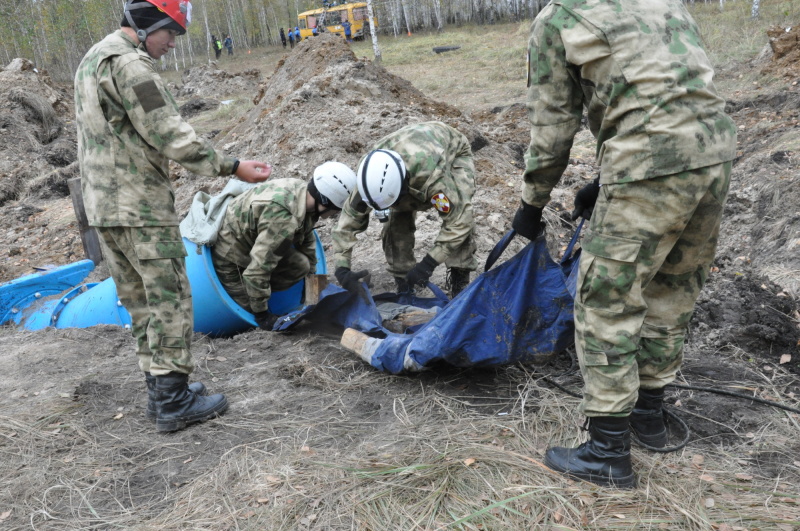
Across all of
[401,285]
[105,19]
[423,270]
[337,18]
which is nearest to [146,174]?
[423,270]

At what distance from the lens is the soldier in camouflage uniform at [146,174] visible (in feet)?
9.16

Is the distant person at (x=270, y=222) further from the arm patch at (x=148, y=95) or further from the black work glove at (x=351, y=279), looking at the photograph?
the arm patch at (x=148, y=95)

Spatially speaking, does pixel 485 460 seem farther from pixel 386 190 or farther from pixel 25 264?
pixel 25 264

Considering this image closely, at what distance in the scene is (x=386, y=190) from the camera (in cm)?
384

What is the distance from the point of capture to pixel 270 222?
4059 mm

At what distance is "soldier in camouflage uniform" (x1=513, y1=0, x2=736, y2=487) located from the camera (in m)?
2.03

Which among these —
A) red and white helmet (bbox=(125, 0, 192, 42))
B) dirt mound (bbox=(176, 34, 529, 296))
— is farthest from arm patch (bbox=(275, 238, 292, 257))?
red and white helmet (bbox=(125, 0, 192, 42))

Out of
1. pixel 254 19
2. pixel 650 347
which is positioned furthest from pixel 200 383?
pixel 254 19

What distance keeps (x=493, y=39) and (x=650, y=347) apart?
25865mm

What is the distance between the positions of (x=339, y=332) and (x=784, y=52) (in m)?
10.2

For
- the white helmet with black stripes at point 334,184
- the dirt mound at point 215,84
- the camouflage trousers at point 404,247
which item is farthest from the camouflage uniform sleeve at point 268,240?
the dirt mound at point 215,84

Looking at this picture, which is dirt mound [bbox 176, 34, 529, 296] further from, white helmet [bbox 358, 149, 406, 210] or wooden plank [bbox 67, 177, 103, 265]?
white helmet [bbox 358, 149, 406, 210]

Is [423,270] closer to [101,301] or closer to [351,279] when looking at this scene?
[351,279]

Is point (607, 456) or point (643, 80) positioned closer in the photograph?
point (643, 80)
